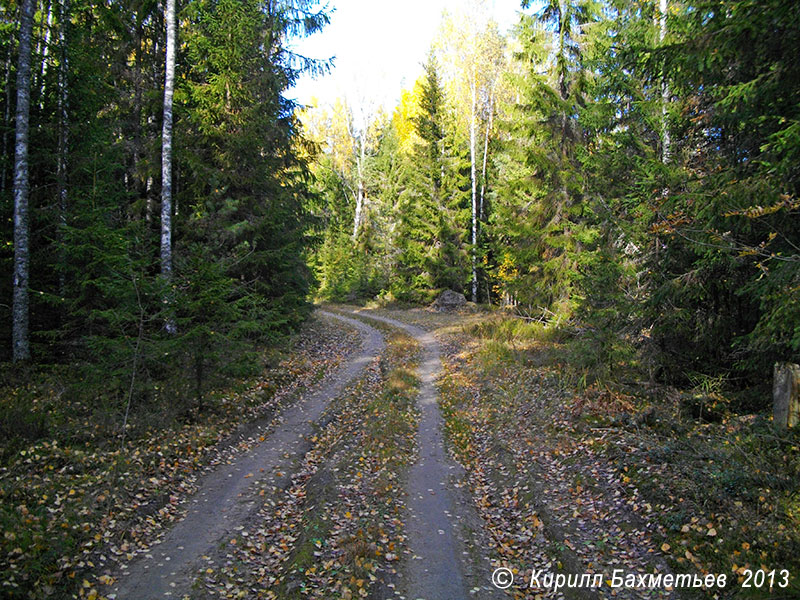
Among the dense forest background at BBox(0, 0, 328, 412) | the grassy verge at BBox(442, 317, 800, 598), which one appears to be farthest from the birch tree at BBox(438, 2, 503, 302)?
the grassy verge at BBox(442, 317, 800, 598)

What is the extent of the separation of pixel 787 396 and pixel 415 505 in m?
6.06

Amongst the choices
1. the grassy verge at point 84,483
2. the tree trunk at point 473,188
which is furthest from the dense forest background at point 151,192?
the tree trunk at point 473,188

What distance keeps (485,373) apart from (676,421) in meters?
7.30

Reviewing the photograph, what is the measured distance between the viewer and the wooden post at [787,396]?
6.71 meters

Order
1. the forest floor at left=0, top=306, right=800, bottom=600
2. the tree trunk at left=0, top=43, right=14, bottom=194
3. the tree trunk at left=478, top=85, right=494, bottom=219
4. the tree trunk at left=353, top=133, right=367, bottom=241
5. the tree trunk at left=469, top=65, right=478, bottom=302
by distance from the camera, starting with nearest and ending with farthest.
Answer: the forest floor at left=0, top=306, right=800, bottom=600 < the tree trunk at left=0, top=43, right=14, bottom=194 < the tree trunk at left=469, top=65, right=478, bottom=302 < the tree trunk at left=478, top=85, right=494, bottom=219 < the tree trunk at left=353, top=133, right=367, bottom=241

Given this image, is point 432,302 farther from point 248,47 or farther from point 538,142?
point 248,47

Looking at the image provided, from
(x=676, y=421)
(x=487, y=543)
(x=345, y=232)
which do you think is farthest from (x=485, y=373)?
(x=345, y=232)

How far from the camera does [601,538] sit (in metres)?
6.62

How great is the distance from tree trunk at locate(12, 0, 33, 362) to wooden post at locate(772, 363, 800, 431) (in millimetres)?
14900

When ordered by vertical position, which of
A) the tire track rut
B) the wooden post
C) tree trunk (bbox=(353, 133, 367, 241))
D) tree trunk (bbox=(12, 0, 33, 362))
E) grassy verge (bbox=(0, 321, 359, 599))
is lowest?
the tire track rut

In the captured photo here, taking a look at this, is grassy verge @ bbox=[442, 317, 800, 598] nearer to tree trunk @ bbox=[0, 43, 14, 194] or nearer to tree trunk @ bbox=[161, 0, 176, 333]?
tree trunk @ bbox=[161, 0, 176, 333]

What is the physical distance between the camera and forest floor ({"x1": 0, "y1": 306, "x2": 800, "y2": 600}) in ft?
18.5

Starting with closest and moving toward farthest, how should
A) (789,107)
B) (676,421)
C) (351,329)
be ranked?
(789,107)
(676,421)
(351,329)

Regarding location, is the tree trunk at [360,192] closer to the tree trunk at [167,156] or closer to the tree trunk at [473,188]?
the tree trunk at [473,188]
